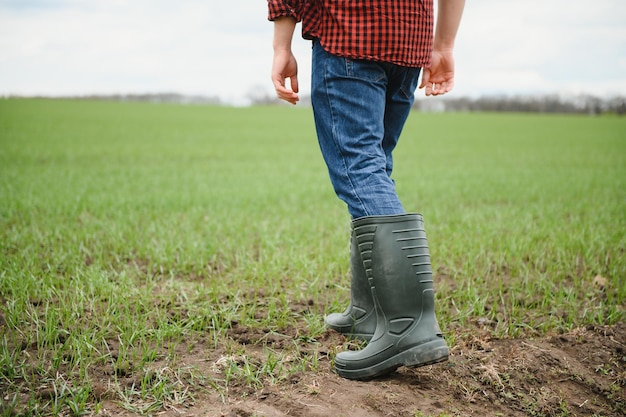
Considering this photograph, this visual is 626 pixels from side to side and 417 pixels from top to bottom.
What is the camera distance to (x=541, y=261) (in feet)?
12.9

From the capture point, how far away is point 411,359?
2020 mm

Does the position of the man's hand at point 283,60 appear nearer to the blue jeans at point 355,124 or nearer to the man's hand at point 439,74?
the blue jeans at point 355,124

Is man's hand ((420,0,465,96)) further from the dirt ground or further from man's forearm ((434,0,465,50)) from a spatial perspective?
the dirt ground

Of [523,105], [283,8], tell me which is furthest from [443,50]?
[523,105]

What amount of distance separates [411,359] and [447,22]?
1471 mm

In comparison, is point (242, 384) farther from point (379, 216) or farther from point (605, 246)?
point (605, 246)

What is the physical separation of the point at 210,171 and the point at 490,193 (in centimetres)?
611

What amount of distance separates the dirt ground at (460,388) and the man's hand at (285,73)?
1116 mm

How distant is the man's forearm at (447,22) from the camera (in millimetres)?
2373

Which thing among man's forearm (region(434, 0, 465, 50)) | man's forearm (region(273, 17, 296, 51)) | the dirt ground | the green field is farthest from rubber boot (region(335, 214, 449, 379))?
man's forearm (region(434, 0, 465, 50))

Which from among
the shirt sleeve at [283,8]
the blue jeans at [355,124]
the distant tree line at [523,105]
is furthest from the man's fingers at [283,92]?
the distant tree line at [523,105]

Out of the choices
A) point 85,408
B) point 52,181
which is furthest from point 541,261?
point 52,181

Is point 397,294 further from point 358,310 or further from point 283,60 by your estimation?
point 283,60

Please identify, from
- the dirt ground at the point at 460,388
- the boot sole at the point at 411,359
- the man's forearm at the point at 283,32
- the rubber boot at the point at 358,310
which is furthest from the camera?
the rubber boot at the point at 358,310
